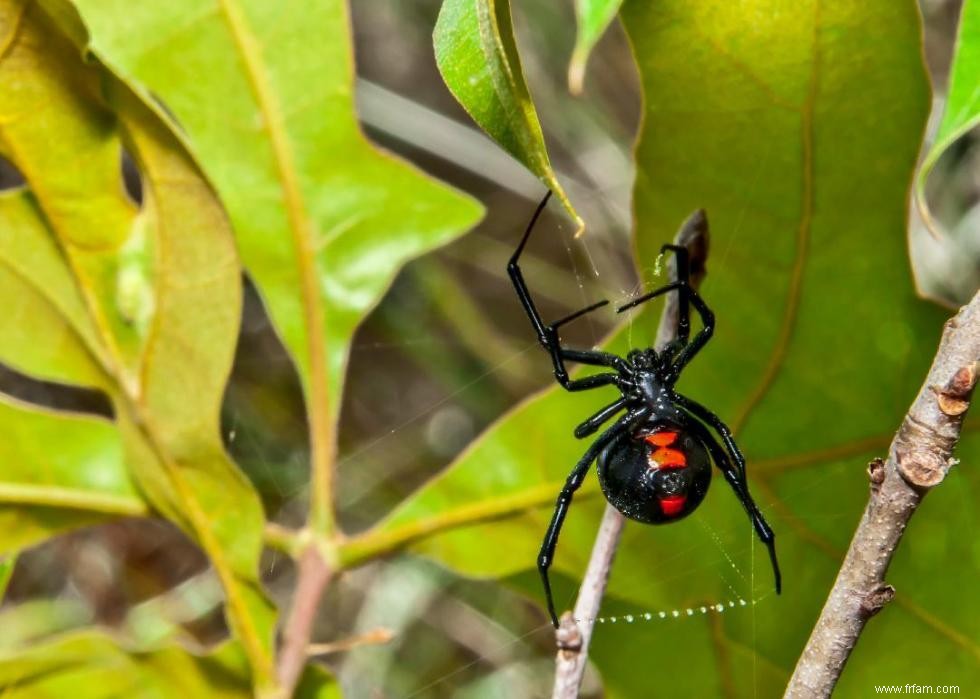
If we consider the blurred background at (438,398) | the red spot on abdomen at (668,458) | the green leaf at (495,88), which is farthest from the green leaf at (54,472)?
the blurred background at (438,398)

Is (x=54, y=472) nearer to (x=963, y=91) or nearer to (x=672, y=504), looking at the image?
(x=672, y=504)

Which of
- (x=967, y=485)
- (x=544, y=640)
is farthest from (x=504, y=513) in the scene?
(x=544, y=640)

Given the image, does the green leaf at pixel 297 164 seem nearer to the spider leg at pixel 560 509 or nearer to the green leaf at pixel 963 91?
the spider leg at pixel 560 509

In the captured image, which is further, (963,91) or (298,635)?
(298,635)

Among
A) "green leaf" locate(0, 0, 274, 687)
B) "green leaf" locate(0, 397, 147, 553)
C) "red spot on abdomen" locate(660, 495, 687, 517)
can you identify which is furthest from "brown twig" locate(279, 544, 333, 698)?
"red spot on abdomen" locate(660, 495, 687, 517)

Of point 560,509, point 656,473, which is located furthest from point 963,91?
point 560,509

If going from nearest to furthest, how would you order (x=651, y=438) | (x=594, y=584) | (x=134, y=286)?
(x=594, y=584), (x=134, y=286), (x=651, y=438)
